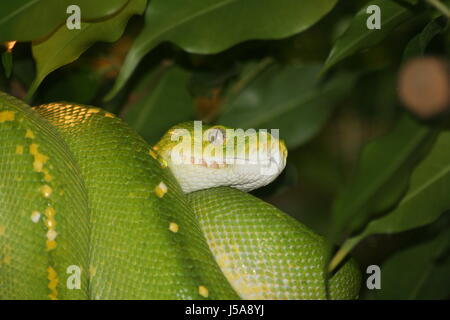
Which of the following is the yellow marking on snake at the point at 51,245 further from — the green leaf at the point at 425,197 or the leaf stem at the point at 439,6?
the leaf stem at the point at 439,6

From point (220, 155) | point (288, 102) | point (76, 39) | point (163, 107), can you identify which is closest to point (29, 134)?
point (76, 39)

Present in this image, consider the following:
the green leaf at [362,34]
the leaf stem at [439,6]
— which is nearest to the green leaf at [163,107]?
the green leaf at [362,34]

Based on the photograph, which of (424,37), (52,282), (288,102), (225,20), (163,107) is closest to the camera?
(52,282)

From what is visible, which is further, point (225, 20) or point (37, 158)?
point (225, 20)

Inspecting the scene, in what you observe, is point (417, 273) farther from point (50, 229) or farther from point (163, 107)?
point (50, 229)

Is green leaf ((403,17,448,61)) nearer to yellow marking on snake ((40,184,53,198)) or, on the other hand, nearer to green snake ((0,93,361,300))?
green snake ((0,93,361,300))
